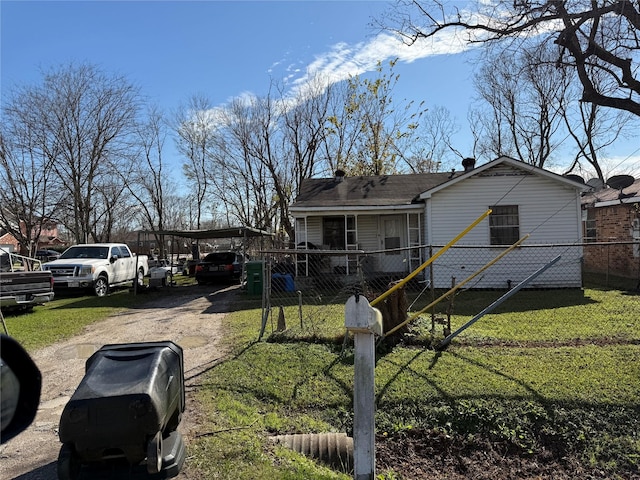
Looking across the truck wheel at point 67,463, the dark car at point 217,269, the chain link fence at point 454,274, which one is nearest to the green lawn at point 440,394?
the truck wheel at point 67,463

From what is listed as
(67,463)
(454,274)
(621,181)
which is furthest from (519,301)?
(67,463)

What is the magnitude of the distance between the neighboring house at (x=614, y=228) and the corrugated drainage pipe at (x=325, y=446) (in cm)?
1414

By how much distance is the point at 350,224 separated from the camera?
17141 mm

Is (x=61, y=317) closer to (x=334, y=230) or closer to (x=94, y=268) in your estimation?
(x=94, y=268)

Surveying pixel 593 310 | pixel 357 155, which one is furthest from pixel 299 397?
pixel 357 155

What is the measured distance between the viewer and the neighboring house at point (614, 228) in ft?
51.9

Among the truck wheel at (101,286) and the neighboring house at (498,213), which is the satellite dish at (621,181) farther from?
A: the truck wheel at (101,286)

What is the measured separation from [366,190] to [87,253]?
10973 millimetres

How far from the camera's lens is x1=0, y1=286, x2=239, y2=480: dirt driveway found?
356cm

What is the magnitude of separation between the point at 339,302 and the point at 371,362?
28.8 ft

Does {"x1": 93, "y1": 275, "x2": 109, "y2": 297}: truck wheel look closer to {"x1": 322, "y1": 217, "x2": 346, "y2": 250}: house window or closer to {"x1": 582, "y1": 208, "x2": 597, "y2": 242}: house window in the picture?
{"x1": 322, "y1": 217, "x2": 346, "y2": 250}: house window

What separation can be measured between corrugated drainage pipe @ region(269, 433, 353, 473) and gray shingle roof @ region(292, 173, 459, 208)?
12.3m

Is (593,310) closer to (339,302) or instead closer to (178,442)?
(339,302)

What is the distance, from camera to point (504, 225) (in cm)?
1466
